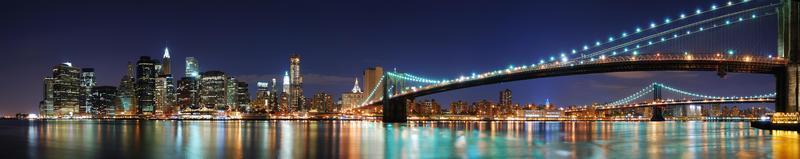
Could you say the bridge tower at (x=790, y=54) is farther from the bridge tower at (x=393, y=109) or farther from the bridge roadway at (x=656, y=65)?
the bridge tower at (x=393, y=109)

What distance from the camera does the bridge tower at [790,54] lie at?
156 feet

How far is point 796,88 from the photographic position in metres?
47.6

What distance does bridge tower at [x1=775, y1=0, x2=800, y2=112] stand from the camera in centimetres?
4753

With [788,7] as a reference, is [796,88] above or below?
below

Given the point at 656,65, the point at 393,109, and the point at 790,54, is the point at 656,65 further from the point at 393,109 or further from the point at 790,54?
the point at 393,109

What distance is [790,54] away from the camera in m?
48.4

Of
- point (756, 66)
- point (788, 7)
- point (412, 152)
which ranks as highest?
point (788, 7)

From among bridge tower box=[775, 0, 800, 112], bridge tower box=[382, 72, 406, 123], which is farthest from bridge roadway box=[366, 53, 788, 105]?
bridge tower box=[382, 72, 406, 123]

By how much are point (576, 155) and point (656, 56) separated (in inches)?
1236

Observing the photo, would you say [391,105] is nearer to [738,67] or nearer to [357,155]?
[738,67]

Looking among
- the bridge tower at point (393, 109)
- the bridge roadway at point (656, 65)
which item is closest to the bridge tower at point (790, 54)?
the bridge roadway at point (656, 65)

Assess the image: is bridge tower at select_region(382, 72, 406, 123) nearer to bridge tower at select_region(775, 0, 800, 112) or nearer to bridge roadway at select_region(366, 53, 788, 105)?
bridge roadway at select_region(366, 53, 788, 105)

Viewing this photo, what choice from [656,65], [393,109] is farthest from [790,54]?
[393,109]

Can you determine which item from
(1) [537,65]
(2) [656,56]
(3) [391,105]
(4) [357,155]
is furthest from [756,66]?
(3) [391,105]
